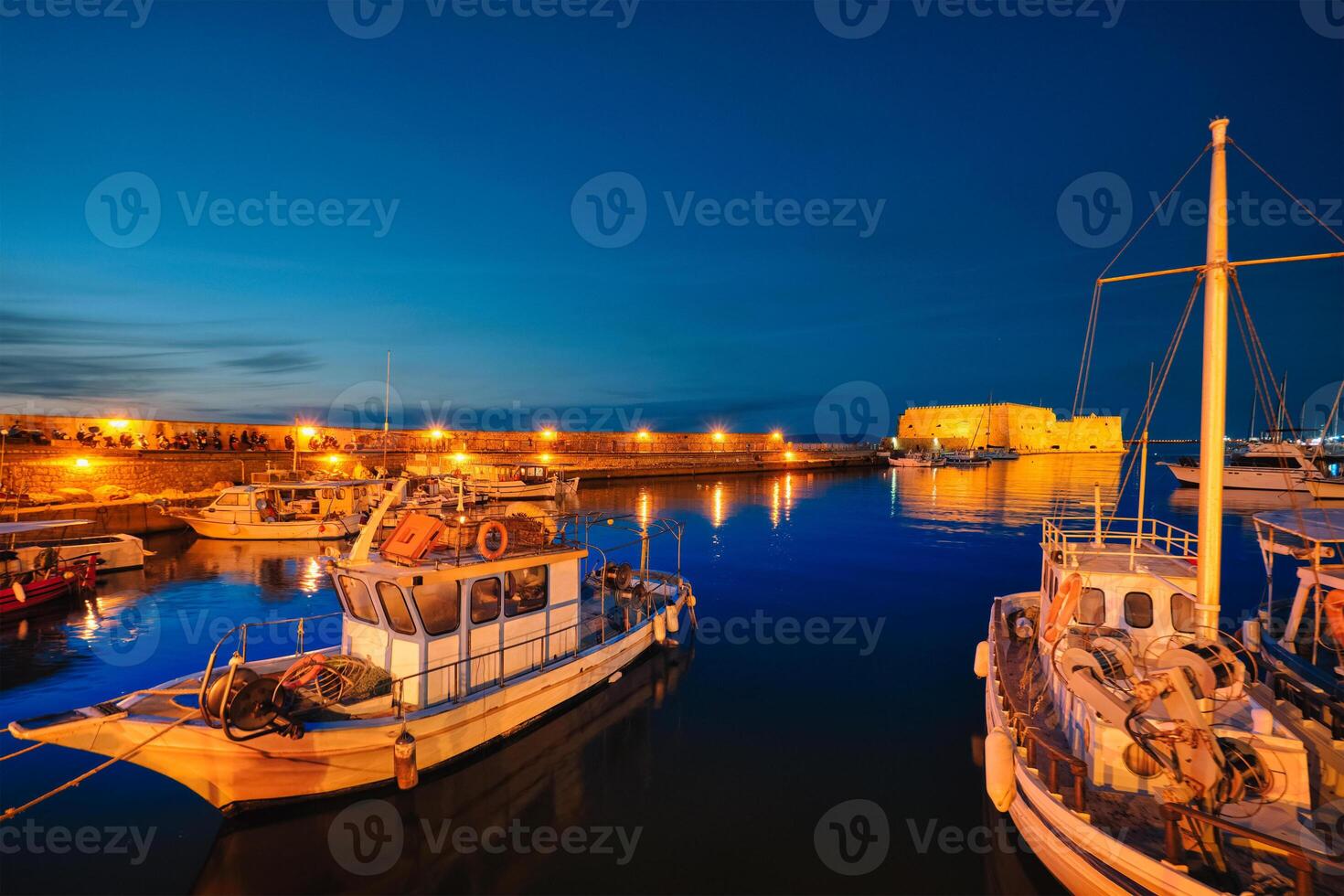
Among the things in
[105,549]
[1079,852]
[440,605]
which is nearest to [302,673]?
[440,605]

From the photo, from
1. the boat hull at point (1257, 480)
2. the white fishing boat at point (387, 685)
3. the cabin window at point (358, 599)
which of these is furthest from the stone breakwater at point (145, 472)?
the boat hull at point (1257, 480)

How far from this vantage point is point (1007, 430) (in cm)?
13788

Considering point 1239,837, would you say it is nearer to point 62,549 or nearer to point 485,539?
point 485,539

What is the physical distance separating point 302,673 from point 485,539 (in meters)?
3.08

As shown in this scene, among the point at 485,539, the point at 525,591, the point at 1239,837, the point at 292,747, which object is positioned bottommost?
the point at 292,747

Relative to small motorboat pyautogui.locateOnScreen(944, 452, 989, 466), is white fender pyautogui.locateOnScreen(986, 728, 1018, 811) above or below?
below

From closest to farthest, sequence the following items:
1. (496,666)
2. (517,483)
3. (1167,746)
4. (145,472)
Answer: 1. (1167,746)
2. (496,666)
3. (145,472)
4. (517,483)

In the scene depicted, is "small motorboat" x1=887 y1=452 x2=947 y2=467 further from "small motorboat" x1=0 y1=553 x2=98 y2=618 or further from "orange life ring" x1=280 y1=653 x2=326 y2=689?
"orange life ring" x1=280 y1=653 x2=326 y2=689

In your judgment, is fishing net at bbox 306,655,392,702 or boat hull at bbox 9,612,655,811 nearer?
boat hull at bbox 9,612,655,811

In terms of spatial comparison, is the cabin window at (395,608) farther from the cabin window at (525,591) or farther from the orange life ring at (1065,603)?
the orange life ring at (1065,603)

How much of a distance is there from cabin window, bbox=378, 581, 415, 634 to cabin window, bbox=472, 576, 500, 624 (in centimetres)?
98

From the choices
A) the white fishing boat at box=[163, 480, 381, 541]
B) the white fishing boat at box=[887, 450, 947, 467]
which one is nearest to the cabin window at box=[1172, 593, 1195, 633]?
the white fishing boat at box=[163, 480, 381, 541]

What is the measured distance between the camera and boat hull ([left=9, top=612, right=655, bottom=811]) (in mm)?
7223

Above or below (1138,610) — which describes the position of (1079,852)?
below
